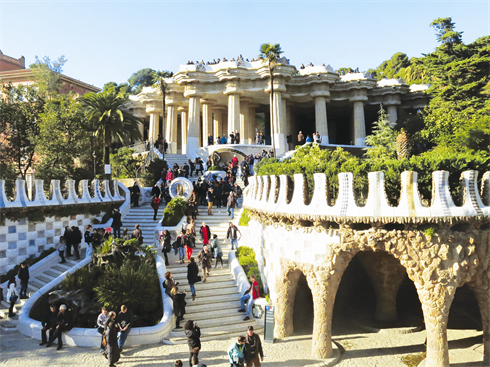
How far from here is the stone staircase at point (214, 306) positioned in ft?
41.4

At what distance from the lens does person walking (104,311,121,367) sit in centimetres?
1024

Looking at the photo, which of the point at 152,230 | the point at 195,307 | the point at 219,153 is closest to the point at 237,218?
the point at 152,230

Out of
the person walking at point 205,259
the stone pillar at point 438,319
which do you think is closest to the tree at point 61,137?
the person walking at point 205,259

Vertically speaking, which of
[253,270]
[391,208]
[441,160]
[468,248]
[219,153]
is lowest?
[253,270]

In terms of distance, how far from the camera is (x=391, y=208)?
33.8ft

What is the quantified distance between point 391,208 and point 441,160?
2.03 m

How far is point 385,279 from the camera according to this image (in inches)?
550

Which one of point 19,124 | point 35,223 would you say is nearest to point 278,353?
point 35,223

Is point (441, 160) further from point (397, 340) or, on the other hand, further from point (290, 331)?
point (290, 331)

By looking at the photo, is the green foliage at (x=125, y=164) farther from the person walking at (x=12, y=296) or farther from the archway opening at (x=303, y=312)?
the archway opening at (x=303, y=312)

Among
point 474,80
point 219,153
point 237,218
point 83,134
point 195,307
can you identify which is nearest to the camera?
point 195,307

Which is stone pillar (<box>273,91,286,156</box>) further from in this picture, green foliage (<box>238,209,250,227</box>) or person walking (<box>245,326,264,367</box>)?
person walking (<box>245,326,264,367</box>)

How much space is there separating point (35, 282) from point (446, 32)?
1335 inches

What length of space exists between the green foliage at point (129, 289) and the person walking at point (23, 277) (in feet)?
10.5
